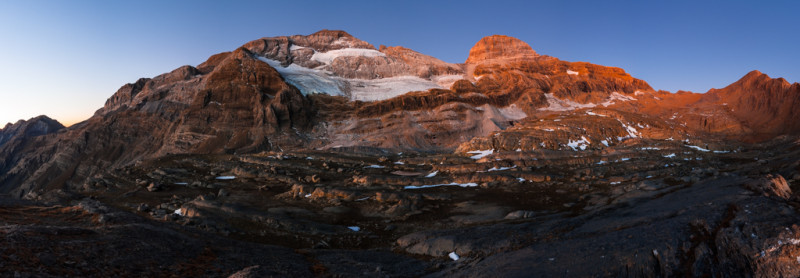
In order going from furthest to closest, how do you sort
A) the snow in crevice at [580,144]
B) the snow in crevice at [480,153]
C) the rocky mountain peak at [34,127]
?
the rocky mountain peak at [34,127] → the snow in crevice at [580,144] → the snow in crevice at [480,153]

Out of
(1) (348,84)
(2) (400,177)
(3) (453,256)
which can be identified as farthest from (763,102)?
(3) (453,256)

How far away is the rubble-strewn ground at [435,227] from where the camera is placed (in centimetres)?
1324

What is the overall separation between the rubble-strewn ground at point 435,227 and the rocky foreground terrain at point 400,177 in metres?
0.14

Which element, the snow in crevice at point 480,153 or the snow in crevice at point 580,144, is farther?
the snow in crevice at point 580,144

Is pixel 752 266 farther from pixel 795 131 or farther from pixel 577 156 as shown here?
pixel 795 131

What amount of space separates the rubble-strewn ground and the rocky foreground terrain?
0.14 meters

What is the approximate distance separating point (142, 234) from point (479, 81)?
167 m

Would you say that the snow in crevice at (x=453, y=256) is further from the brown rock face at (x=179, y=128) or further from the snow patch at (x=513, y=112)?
the snow patch at (x=513, y=112)

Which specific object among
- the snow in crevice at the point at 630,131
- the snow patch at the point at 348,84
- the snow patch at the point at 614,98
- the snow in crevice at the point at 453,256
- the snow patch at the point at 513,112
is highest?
the snow patch at the point at 348,84

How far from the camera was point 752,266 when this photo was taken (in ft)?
39.9

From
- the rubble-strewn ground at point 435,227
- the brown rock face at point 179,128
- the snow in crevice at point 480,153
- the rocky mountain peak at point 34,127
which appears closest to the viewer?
the rubble-strewn ground at point 435,227

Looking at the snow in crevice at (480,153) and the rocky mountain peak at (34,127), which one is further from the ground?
the rocky mountain peak at (34,127)

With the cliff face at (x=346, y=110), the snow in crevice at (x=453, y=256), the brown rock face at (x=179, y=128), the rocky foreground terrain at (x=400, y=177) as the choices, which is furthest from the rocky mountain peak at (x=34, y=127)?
the snow in crevice at (x=453, y=256)

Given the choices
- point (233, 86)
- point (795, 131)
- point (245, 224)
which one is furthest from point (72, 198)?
point (795, 131)
